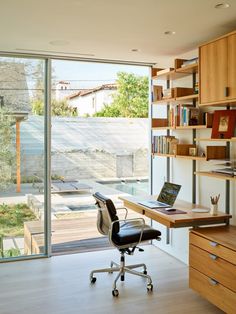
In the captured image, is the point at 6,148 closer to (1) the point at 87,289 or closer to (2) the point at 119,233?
(2) the point at 119,233

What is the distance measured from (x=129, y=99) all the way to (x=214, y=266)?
291 cm

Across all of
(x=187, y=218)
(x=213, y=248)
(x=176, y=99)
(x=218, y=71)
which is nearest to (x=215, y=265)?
(x=213, y=248)

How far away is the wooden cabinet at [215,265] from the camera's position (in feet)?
9.73

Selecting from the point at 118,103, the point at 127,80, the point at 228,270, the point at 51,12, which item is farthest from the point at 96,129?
the point at 228,270

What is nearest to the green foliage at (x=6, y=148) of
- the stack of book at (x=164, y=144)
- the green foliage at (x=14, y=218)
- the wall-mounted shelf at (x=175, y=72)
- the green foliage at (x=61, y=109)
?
the green foliage at (x=14, y=218)

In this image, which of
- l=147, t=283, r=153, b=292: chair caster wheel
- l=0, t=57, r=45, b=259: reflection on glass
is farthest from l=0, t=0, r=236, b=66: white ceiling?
l=147, t=283, r=153, b=292: chair caster wheel

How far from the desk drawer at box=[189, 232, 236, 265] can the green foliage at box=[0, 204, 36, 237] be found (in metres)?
2.36

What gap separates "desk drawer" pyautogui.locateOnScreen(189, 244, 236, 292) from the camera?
9.70 feet

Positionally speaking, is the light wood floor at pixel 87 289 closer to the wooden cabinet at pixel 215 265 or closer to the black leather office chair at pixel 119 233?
the black leather office chair at pixel 119 233

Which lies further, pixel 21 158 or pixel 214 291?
pixel 21 158

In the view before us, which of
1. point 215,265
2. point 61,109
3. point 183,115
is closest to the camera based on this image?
point 215,265

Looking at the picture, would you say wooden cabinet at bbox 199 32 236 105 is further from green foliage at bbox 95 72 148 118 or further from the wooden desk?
green foliage at bbox 95 72 148 118

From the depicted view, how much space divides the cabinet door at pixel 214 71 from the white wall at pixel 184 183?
0.58m

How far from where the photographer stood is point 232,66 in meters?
3.27
